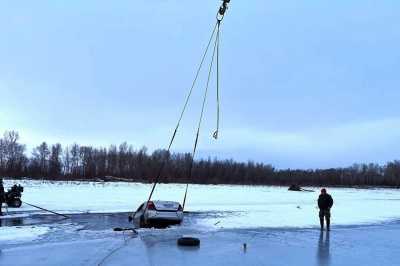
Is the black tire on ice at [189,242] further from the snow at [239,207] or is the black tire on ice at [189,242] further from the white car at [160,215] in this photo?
the snow at [239,207]

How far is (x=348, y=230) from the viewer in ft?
69.9

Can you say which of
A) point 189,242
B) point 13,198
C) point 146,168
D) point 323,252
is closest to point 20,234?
point 189,242

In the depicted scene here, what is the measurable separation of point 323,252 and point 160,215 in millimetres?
8151

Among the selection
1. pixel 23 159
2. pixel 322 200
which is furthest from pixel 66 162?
pixel 322 200

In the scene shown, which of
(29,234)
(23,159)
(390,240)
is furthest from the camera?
(23,159)

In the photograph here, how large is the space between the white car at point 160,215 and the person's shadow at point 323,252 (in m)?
5.58

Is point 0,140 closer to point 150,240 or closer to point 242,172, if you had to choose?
point 242,172

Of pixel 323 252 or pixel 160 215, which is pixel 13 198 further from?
pixel 323 252

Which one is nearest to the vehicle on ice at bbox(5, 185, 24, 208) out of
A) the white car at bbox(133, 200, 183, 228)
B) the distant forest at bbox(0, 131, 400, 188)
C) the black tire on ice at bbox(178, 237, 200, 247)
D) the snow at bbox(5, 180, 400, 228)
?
the snow at bbox(5, 180, 400, 228)

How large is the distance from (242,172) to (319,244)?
17232 cm

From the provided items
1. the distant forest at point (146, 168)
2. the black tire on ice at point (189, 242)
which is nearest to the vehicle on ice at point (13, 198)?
the black tire on ice at point (189, 242)

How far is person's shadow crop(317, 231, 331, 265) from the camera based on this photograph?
40.4ft

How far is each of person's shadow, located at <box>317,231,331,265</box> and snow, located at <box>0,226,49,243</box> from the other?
7.89m

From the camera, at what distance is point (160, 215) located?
20719 millimetres
